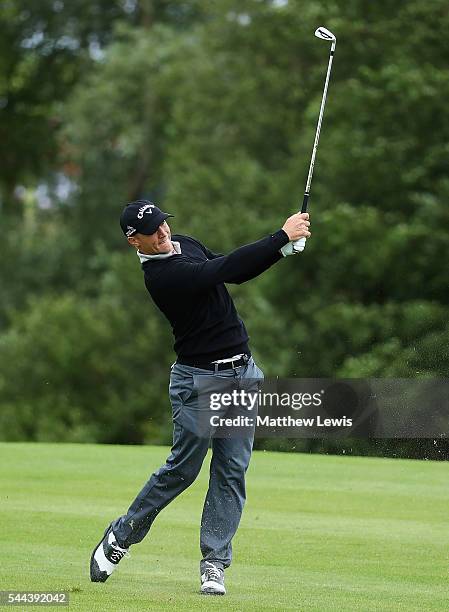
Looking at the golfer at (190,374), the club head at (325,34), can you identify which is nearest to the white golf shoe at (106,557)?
the golfer at (190,374)

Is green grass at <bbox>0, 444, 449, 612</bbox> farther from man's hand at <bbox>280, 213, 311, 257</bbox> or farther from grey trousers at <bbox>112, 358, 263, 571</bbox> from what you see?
man's hand at <bbox>280, 213, 311, 257</bbox>

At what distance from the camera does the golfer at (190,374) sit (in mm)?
6883

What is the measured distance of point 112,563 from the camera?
7051 mm

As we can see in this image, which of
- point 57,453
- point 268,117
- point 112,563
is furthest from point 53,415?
point 112,563

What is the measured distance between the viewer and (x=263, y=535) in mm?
9000

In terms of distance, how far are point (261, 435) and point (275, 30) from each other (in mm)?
25877

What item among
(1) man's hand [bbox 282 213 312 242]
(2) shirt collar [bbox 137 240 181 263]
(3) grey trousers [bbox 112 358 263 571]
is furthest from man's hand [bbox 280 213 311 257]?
(3) grey trousers [bbox 112 358 263 571]

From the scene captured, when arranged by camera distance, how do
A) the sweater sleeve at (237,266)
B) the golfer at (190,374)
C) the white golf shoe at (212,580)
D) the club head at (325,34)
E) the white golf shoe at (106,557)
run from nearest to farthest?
the sweater sleeve at (237,266), the white golf shoe at (212,580), the golfer at (190,374), the white golf shoe at (106,557), the club head at (325,34)

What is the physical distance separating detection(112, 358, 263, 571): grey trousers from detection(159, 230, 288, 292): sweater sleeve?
46cm

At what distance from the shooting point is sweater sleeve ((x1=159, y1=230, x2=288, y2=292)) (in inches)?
262

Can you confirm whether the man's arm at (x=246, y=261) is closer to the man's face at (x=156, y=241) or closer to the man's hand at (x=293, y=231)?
the man's hand at (x=293, y=231)

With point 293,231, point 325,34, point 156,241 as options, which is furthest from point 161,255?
point 325,34

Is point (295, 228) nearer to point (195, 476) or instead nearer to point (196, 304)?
point (196, 304)

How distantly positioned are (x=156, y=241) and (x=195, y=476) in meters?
1.14
